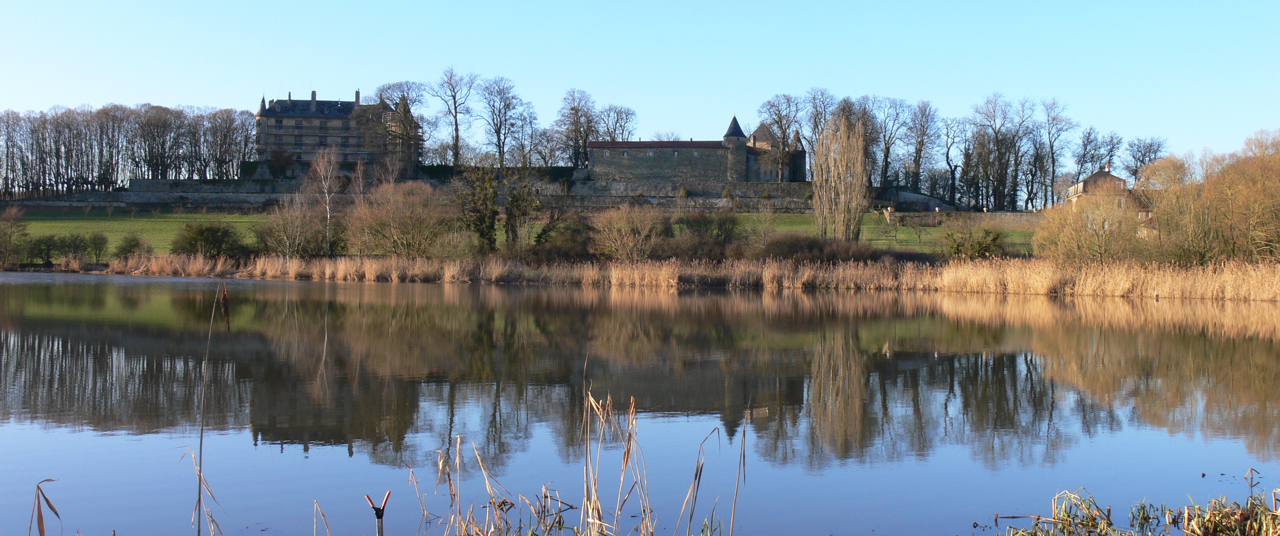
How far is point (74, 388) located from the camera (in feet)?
20.5

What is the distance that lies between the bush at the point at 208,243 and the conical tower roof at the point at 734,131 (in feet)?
115

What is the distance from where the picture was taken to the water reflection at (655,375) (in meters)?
5.12

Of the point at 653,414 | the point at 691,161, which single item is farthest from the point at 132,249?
the point at 691,161

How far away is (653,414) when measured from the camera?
5668 millimetres

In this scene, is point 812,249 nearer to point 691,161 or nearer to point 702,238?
point 702,238

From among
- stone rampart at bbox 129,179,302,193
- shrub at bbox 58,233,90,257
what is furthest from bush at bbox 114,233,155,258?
stone rampart at bbox 129,179,302,193

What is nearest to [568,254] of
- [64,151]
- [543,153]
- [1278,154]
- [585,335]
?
[585,335]

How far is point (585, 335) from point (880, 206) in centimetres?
3592

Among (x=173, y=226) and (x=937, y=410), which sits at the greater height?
(x=173, y=226)

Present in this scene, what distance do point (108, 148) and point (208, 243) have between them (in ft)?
120

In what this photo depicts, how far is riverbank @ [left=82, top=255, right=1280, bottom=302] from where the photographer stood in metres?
17.3

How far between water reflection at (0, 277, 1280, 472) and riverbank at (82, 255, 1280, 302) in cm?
444

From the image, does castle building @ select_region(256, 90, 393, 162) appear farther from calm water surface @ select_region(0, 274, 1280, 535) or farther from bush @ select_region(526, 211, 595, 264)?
calm water surface @ select_region(0, 274, 1280, 535)

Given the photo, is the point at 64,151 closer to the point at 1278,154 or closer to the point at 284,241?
the point at 284,241
